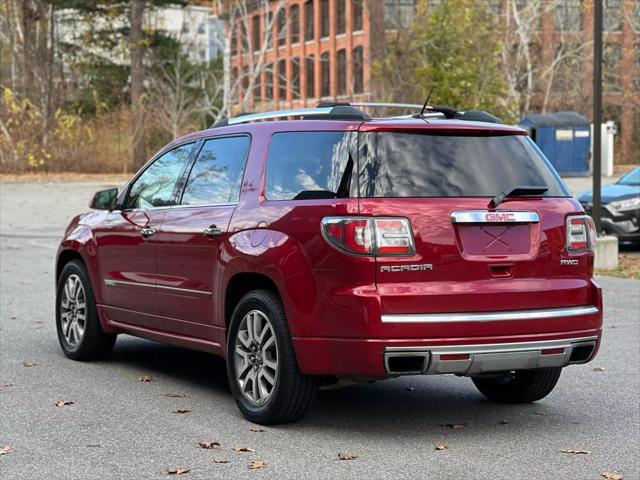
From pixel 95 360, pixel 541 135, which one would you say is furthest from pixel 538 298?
pixel 541 135

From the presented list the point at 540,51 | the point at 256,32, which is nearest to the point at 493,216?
the point at 540,51

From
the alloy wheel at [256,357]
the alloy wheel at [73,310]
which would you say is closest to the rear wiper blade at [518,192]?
the alloy wheel at [256,357]

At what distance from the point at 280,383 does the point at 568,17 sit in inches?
2494

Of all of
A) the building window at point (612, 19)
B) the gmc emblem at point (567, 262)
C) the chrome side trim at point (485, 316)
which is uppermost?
the building window at point (612, 19)

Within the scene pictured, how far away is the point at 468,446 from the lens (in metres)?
6.72

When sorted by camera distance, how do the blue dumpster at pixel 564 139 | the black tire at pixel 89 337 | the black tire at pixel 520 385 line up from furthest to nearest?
the blue dumpster at pixel 564 139, the black tire at pixel 89 337, the black tire at pixel 520 385

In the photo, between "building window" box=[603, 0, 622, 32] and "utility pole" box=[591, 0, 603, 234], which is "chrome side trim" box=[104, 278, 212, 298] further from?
"building window" box=[603, 0, 622, 32]

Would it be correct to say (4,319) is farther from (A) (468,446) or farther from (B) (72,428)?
(A) (468,446)

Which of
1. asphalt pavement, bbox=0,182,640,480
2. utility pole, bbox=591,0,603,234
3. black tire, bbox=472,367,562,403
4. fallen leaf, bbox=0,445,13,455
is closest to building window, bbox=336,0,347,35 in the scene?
utility pole, bbox=591,0,603,234

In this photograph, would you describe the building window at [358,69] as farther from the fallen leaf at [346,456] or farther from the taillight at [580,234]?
the fallen leaf at [346,456]

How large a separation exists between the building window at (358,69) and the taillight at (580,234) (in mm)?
61955

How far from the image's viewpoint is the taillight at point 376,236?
6.62m

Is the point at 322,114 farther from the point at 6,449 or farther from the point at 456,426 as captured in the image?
the point at 6,449

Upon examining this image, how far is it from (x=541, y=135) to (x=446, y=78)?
977cm
